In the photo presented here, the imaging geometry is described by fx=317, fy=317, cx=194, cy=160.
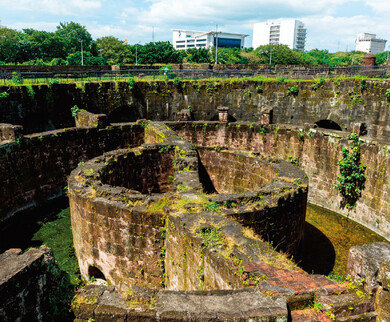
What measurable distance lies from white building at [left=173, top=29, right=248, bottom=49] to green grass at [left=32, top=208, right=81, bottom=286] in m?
98.6

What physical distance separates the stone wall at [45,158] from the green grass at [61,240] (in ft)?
4.93

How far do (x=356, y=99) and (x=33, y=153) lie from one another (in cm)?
1560

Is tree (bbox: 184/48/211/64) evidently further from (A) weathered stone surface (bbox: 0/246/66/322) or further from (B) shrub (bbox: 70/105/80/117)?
(A) weathered stone surface (bbox: 0/246/66/322)

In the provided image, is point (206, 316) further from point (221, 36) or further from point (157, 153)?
point (221, 36)

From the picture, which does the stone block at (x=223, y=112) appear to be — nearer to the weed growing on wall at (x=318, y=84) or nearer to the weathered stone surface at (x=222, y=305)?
the weed growing on wall at (x=318, y=84)

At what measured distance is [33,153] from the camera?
41.0ft

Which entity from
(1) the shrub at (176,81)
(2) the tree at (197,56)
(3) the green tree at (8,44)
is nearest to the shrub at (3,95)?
(1) the shrub at (176,81)

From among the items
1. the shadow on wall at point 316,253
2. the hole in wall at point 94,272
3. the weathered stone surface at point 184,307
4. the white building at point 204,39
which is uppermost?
the white building at point 204,39

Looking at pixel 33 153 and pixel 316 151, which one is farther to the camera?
pixel 316 151

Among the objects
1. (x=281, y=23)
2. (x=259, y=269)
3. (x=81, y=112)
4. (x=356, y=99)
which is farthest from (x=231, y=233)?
(x=281, y=23)

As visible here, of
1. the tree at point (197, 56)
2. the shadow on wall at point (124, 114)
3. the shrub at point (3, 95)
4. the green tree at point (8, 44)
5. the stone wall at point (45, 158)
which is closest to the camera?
the stone wall at point (45, 158)

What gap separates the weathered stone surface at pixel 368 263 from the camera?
3.85 meters

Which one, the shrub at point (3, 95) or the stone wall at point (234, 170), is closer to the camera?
the stone wall at point (234, 170)

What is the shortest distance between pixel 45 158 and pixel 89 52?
40176mm
